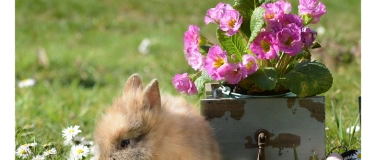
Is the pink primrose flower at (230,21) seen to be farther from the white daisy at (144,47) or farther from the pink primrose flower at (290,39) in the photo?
the white daisy at (144,47)

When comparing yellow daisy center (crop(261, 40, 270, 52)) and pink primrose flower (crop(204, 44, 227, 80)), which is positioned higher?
yellow daisy center (crop(261, 40, 270, 52))

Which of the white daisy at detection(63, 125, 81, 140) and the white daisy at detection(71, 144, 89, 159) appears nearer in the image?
the white daisy at detection(71, 144, 89, 159)

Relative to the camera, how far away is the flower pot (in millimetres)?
3279

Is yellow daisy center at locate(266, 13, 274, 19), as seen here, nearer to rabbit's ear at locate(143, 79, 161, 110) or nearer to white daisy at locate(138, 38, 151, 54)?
rabbit's ear at locate(143, 79, 161, 110)

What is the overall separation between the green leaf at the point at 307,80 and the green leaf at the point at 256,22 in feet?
1.00

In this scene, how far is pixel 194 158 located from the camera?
3049mm

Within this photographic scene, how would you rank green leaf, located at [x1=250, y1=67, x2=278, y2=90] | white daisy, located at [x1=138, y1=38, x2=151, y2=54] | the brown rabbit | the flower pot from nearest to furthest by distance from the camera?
Result: the brown rabbit < green leaf, located at [x1=250, y1=67, x2=278, y2=90] < the flower pot < white daisy, located at [x1=138, y1=38, x2=151, y2=54]

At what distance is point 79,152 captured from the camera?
3656 mm

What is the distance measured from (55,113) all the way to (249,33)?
269cm

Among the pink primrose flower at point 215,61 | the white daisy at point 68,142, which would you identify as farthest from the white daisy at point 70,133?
the pink primrose flower at point 215,61

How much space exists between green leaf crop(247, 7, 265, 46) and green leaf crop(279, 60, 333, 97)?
0.30m

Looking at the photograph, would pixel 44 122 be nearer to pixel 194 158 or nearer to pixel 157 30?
pixel 194 158

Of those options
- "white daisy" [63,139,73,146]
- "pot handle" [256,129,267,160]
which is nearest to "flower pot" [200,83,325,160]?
"pot handle" [256,129,267,160]

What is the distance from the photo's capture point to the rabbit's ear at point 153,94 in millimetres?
3070
